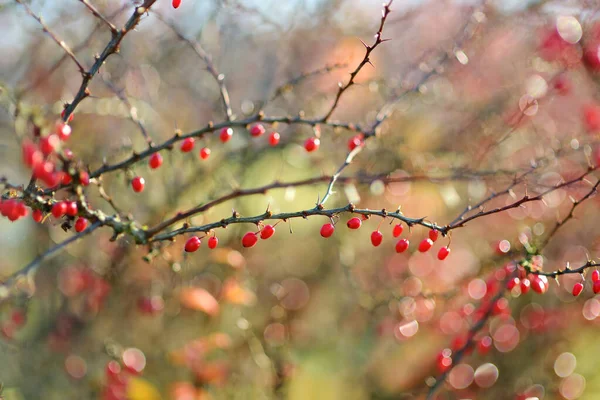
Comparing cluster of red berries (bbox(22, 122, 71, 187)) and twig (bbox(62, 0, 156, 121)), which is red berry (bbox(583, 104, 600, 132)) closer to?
twig (bbox(62, 0, 156, 121))

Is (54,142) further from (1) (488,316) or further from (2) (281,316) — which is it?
(2) (281,316)

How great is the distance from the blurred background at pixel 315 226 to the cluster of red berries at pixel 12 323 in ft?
0.09

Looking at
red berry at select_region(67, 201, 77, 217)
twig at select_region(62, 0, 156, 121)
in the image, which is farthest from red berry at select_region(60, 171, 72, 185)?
twig at select_region(62, 0, 156, 121)

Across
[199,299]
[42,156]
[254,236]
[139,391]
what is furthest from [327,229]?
[139,391]

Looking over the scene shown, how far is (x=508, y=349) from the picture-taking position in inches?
163

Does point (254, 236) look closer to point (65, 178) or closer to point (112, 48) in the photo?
point (65, 178)

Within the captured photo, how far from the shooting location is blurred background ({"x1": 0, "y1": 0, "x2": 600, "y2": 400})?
Answer: 358 centimetres

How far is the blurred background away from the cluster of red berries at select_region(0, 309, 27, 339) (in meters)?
0.03

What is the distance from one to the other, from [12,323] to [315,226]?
2785 millimetres

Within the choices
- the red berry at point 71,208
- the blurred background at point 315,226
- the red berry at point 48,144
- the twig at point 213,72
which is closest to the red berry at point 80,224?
the red berry at point 71,208

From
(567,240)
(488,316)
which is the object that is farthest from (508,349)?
(488,316)

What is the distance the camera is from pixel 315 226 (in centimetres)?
552

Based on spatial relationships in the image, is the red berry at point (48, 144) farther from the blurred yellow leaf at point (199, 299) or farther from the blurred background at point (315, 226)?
the blurred yellow leaf at point (199, 299)

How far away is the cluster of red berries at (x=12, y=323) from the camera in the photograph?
3.40m
